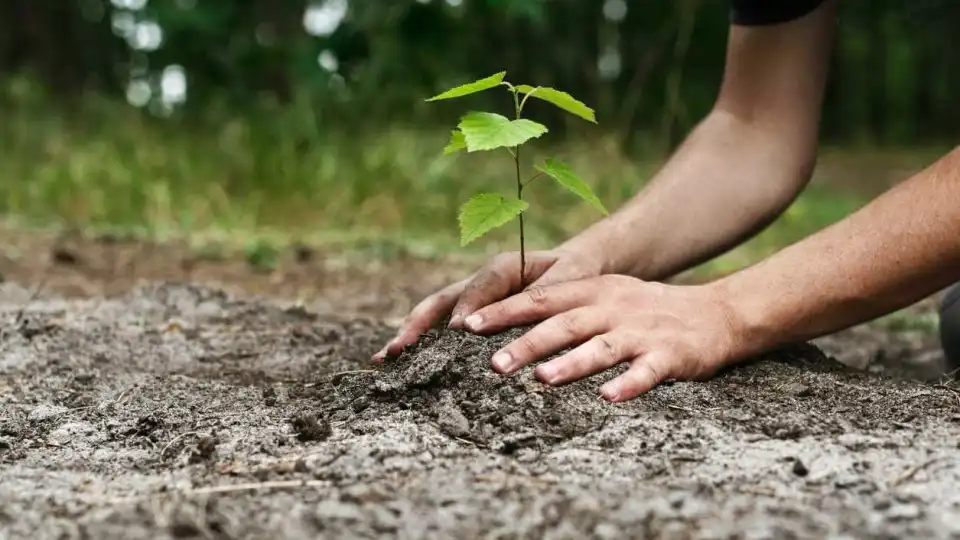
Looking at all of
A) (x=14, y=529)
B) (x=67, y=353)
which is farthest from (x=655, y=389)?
(x=67, y=353)

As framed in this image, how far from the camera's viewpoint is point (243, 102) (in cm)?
618

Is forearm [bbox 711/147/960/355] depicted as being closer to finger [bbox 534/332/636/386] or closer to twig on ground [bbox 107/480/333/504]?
finger [bbox 534/332/636/386]

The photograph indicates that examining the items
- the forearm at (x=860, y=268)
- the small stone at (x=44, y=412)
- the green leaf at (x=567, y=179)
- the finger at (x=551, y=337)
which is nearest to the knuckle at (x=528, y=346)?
the finger at (x=551, y=337)

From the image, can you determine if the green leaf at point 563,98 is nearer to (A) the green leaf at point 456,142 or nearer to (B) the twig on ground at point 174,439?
(A) the green leaf at point 456,142

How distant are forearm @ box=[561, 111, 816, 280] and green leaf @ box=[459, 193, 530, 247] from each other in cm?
41

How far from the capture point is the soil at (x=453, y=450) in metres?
1.21

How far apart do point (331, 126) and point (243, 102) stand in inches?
25.0

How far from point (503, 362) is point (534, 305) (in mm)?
138

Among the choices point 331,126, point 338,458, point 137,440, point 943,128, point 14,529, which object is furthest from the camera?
point 943,128

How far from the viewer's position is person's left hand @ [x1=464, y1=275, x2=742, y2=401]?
163cm

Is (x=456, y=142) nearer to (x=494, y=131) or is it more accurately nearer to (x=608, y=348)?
(x=494, y=131)

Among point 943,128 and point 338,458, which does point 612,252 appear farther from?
point 943,128

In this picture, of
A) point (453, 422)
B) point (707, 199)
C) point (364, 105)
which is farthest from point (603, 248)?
point (364, 105)

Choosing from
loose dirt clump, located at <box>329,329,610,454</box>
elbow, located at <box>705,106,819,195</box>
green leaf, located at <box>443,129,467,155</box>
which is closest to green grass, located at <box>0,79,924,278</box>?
elbow, located at <box>705,106,819,195</box>
